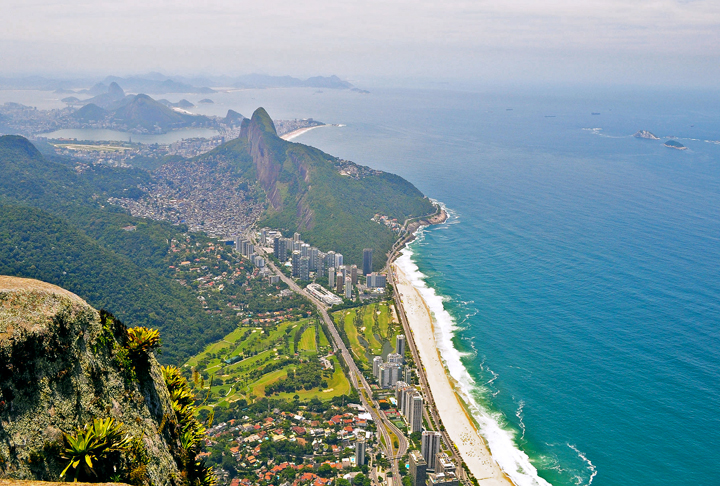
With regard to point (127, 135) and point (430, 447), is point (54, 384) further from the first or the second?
point (127, 135)

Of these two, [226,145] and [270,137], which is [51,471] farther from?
[226,145]

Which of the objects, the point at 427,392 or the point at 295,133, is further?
the point at 295,133

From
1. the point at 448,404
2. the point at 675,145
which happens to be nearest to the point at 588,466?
the point at 448,404

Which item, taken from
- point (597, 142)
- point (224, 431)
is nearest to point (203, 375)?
point (224, 431)

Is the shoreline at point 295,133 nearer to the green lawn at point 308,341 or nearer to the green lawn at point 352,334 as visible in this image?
the green lawn at point 352,334

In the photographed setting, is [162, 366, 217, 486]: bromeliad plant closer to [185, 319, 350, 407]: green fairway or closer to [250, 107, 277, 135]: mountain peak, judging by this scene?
[185, 319, 350, 407]: green fairway

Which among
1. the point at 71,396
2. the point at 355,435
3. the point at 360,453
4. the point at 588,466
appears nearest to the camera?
the point at 71,396

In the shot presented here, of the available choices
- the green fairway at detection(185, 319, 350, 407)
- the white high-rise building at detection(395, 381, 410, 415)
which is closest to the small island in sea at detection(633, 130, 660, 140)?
the green fairway at detection(185, 319, 350, 407)
